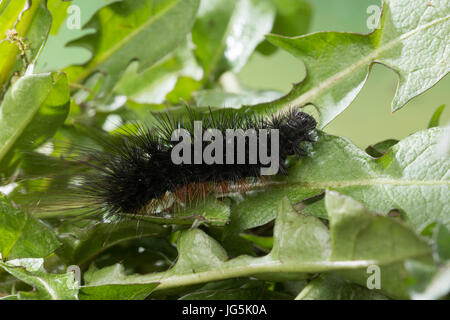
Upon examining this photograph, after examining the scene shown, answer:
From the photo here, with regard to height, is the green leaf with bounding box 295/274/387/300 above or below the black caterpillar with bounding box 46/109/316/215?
below

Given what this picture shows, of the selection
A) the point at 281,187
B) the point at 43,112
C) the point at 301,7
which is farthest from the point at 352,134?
the point at 43,112

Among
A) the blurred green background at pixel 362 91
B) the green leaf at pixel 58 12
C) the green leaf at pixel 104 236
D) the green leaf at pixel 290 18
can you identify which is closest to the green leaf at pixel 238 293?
the green leaf at pixel 104 236

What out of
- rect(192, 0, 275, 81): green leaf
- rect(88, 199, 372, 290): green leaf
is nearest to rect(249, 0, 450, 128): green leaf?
rect(88, 199, 372, 290): green leaf

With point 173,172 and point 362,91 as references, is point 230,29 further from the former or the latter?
point 362,91

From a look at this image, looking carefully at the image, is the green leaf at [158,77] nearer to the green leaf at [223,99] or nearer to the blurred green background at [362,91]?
the green leaf at [223,99]

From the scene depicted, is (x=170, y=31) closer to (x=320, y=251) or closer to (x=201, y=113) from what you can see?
(x=201, y=113)

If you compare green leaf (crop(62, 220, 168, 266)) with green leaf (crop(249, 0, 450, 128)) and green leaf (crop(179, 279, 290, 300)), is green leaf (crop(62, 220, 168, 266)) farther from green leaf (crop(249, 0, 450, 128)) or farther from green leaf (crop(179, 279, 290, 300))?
green leaf (crop(249, 0, 450, 128))
